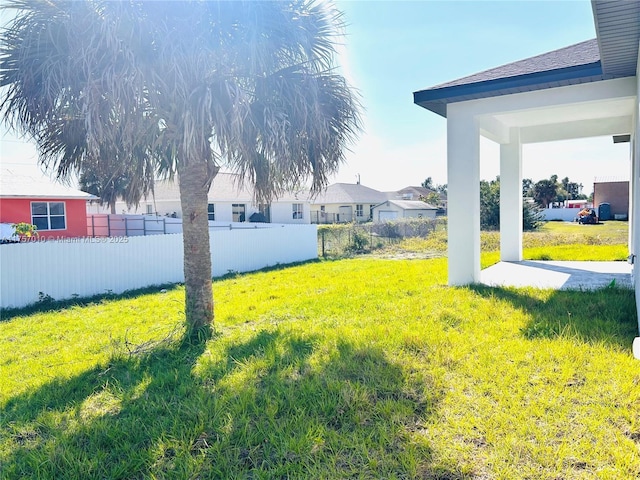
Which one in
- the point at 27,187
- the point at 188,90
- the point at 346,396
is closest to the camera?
the point at 346,396

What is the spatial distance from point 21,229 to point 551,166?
156 feet

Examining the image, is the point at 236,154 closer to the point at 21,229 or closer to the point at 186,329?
the point at 186,329

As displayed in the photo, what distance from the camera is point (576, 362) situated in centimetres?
423

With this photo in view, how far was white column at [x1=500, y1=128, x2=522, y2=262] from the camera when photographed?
1142cm

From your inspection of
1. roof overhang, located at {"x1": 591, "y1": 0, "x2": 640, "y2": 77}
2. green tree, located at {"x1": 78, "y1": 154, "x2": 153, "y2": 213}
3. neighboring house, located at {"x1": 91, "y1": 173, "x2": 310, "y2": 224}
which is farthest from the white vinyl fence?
neighboring house, located at {"x1": 91, "y1": 173, "x2": 310, "y2": 224}

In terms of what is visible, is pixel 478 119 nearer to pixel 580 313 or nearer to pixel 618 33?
pixel 618 33

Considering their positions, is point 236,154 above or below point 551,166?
below

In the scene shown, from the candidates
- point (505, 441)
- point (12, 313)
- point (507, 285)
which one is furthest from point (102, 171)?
point (507, 285)

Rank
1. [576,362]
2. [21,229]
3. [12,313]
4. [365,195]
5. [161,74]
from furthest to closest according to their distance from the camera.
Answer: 1. [365,195]
2. [21,229]
3. [12,313]
4. [161,74]
5. [576,362]

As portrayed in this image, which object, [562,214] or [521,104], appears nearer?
[521,104]

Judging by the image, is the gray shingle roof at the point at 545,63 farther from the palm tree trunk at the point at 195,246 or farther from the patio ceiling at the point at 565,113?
the palm tree trunk at the point at 195,246

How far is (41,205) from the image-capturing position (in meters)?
18.2

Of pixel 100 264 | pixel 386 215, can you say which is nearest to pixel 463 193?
pixel 100 264

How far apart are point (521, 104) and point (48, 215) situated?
18.7 metres
